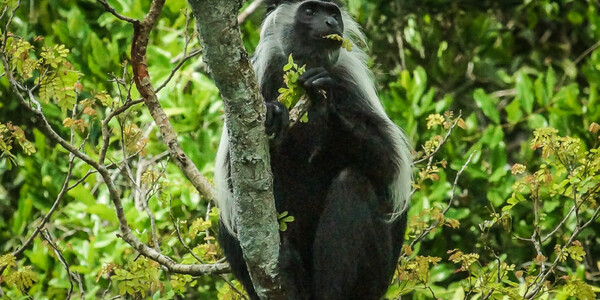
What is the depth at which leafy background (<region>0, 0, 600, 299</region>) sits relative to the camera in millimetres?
3957

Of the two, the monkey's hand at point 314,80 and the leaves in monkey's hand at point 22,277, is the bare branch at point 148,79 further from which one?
the leaves in monkey's hand at point 22,277

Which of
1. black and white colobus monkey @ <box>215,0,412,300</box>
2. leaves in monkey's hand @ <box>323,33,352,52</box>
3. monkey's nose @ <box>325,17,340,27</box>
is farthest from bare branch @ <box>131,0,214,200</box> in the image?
monkey's nose @ <box>325,17,340,27</box>

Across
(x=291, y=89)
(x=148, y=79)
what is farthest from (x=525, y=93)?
(x=148, y=79)

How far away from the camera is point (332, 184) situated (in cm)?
339

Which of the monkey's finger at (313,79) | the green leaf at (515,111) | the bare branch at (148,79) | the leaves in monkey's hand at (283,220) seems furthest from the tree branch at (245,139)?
the green leaf at (515,111)

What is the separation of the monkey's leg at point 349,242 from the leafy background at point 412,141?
194 millimetres

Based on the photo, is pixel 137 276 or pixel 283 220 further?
pixel 137 276

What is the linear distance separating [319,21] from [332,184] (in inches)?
27.9

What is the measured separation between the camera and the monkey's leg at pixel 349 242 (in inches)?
131

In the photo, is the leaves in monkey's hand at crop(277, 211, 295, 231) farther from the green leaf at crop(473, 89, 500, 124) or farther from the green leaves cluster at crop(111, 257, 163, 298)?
the green leaf at crop(473, 89, 500, 124)

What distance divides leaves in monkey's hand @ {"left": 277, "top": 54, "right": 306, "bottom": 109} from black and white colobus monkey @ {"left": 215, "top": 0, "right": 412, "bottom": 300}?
5.6 inches

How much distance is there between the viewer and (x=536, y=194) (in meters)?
3.60

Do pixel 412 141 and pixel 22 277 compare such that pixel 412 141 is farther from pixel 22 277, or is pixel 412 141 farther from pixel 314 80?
pixel 22 277

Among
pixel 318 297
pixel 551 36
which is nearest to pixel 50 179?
pixel 318 297
